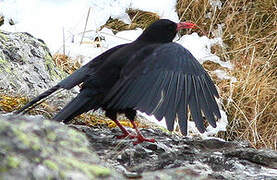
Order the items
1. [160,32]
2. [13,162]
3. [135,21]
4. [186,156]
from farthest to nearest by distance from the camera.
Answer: [135,21] < [160,32] < [186,156] < [13,162]

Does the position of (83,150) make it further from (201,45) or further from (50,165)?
(201,45)

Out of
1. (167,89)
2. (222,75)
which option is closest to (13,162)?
(167,89)

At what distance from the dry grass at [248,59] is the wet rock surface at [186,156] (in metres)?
1.65

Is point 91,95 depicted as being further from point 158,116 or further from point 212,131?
point 212,131

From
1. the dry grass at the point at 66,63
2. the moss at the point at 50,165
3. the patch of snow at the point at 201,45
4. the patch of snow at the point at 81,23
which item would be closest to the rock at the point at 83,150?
the moss at the point at 50,165

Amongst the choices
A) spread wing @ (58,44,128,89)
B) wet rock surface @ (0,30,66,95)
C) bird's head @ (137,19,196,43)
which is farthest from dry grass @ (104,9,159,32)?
spread wing @ (58,44,128,89)

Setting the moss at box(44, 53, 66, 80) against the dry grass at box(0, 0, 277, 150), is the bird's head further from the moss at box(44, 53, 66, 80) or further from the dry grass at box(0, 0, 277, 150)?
the dry grass at box(0, 0, 277, 150)

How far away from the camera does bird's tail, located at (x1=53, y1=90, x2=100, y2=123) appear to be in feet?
11.8

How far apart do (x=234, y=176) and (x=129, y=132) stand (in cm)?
108

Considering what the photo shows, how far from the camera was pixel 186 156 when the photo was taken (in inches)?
141

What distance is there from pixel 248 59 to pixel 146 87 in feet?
8.99

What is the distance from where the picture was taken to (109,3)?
677 centimetres

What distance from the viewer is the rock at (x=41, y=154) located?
1.44 meters

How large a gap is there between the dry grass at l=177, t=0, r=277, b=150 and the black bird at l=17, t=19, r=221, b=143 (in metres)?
1.73
